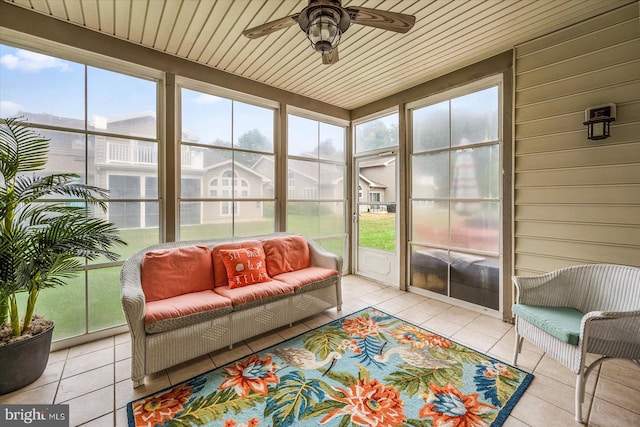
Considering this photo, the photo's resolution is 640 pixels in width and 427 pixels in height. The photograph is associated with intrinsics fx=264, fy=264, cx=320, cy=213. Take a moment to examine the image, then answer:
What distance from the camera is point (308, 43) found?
2.69 metres

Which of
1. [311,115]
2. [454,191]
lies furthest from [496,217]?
[311,115]

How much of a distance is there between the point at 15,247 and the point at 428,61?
13.5ft

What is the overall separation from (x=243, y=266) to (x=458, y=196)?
2756mm

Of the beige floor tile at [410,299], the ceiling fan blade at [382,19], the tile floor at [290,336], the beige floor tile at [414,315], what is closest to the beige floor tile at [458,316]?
the tile floor at [290,336]

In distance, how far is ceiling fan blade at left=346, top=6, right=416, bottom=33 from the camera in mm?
1646

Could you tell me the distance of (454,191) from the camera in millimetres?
3418

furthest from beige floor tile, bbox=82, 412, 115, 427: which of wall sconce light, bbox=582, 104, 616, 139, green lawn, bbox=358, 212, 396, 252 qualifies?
wall sconce light, bbox=582, 104, 616, 139

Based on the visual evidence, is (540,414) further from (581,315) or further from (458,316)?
(458,316)

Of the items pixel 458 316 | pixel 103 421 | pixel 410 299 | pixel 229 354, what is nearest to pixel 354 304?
pixel 410 299

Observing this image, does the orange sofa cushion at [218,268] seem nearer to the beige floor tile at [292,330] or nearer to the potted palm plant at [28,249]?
the beige floor tile at [292,330]

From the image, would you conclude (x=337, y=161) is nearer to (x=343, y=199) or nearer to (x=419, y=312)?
(x=343, y=199)

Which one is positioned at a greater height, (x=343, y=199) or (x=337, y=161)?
(x=337, y=161)

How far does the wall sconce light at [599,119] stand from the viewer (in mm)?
2217

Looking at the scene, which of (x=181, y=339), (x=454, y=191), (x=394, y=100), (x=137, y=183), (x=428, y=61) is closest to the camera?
(x=181, y=339)
